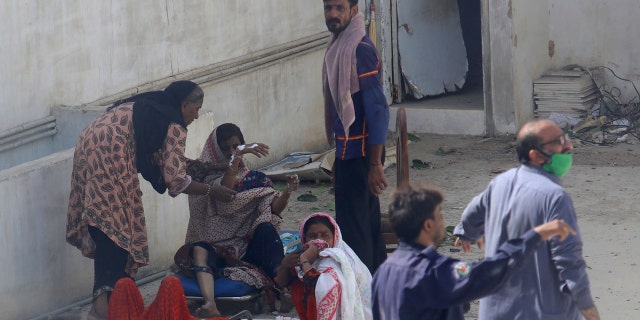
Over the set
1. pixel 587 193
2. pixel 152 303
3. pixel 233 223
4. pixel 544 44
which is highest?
pixel 544 44

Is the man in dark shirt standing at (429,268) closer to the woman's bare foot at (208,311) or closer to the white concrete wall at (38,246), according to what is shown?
the woman's bare foot at (208,311)

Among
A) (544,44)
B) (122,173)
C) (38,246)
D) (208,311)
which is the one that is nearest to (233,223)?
(208,311)

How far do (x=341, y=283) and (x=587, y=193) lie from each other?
411 centimetres

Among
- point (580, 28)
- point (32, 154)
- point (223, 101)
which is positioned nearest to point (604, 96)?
point (580, 28)

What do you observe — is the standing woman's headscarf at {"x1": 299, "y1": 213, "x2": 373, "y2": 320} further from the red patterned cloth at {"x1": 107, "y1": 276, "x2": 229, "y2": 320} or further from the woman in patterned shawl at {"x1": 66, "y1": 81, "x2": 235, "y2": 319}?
the woman in patterned shawl at {"x1": 66, "y1": 81, "x2": 235, "y2": 319}

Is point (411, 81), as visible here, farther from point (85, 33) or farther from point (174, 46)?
point (85, 33)

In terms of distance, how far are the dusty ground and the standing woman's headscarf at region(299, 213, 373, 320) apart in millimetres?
785

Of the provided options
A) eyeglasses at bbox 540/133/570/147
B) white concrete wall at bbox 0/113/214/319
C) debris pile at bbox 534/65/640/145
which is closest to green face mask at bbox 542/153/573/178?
eyeglasses at bbox 540/133/570/147

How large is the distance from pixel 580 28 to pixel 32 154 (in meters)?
6.58

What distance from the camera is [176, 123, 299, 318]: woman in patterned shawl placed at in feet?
21.4

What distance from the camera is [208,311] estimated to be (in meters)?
6.29

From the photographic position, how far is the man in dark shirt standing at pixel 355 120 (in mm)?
6160

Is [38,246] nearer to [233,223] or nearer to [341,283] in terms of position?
[233,223]

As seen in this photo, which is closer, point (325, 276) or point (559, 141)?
point (559, 141)
